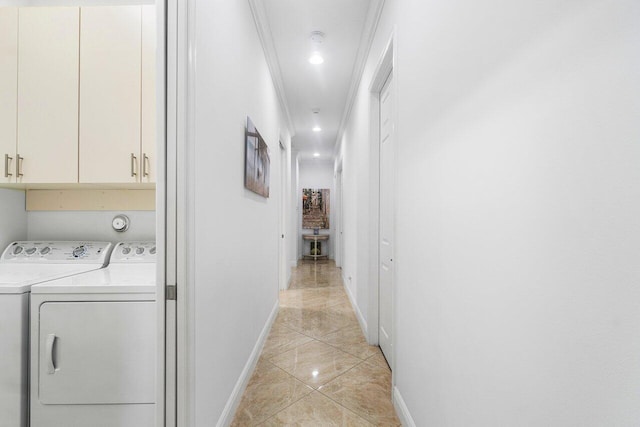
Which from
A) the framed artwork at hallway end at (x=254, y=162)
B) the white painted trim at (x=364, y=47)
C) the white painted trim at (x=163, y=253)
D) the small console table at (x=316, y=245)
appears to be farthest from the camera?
the small console table at (x=316, y=245)

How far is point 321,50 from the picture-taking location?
2918mm

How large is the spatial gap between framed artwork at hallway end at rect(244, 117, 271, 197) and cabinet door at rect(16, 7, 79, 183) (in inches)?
36.6

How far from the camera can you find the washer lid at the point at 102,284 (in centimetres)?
133

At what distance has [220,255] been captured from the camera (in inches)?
61.8

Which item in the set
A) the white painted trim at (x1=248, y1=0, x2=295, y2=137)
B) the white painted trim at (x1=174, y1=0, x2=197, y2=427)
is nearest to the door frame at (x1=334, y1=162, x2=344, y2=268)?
the white painted trim at (x1=248, y1=0, x2=295, y2=137)

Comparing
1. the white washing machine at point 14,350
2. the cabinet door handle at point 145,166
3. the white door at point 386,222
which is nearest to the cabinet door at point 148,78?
the cabinet door handle at point 145,166

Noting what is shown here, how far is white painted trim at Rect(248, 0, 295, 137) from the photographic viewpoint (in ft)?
7.50

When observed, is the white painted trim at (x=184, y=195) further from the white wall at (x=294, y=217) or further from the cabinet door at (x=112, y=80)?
the white wall at (x=294, y=217)

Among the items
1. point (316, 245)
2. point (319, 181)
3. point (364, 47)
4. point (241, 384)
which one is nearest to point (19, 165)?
point (241, 384)

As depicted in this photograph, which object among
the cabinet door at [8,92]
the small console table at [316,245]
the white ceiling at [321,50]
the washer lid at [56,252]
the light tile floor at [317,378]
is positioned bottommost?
the light tile floor at [317,378]

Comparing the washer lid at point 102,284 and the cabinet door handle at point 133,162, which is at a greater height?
the cabinet door handle at point 133,162

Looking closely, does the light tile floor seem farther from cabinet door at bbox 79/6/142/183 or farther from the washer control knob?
cabinet door at bbox 79/6/142/183

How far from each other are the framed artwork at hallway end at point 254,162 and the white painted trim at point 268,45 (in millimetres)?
852

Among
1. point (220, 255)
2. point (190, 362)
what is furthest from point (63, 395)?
point (220, 255)
